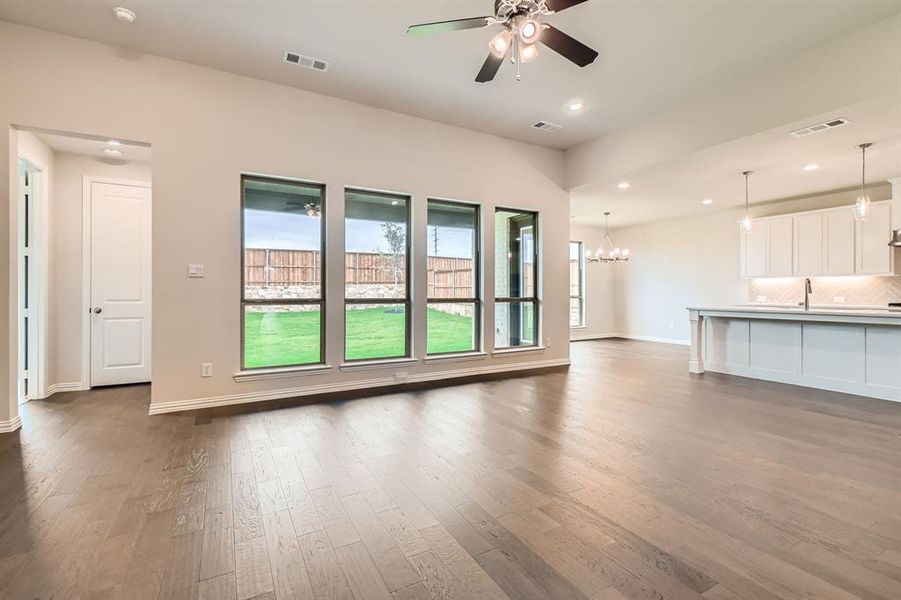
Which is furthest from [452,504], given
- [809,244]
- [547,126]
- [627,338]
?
[627,338]

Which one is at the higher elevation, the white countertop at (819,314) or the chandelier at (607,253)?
the chandelier at (607,253)

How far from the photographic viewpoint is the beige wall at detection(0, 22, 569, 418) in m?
3.49

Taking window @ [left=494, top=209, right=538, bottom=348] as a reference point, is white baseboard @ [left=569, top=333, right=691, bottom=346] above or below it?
below

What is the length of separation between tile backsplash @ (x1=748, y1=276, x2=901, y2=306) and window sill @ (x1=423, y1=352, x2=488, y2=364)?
640 cm

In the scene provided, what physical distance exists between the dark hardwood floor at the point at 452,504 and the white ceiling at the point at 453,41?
11.0ft

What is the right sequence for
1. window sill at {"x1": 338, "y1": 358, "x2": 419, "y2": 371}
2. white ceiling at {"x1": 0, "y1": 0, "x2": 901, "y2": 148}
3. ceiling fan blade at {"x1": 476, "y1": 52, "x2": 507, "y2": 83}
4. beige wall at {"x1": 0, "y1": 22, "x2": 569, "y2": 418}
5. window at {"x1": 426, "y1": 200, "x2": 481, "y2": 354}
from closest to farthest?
ceiling fan blade at {"x1": 476, "y1": 52, "x2": 507, "y2": 83} < white ceiling at {"x1": 0, "y1": 0, "x2": 901, "y2": 148} < beige wall at {"x1": 0, "y1": 22, "x2": 569, "y2": 418} < window sill at {"x1": 338, "y1": 358, "x2": 419, "y2": 371} < window at {"x1": 426, "y1": 200, "x2": 481, "y2": 354}

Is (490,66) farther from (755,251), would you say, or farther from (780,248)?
(755,251)

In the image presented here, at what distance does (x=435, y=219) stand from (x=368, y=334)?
180cm

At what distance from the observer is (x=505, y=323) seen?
6047 mm

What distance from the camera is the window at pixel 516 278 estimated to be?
19.6 ft

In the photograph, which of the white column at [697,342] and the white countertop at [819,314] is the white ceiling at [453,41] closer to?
the white countertop at [819,314]

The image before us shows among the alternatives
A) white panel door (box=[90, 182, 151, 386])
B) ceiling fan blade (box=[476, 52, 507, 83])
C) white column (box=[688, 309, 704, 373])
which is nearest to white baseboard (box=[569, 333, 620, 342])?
white column (box=[688, 309, 704, 373])

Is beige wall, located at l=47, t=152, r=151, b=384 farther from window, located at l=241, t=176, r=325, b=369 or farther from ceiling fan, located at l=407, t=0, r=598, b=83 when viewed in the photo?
ceiling fan, located at l=407, t=0, r=598, b=83

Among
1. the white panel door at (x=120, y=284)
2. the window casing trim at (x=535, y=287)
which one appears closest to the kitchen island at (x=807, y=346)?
the window casing trim at (x=535, y=287)
